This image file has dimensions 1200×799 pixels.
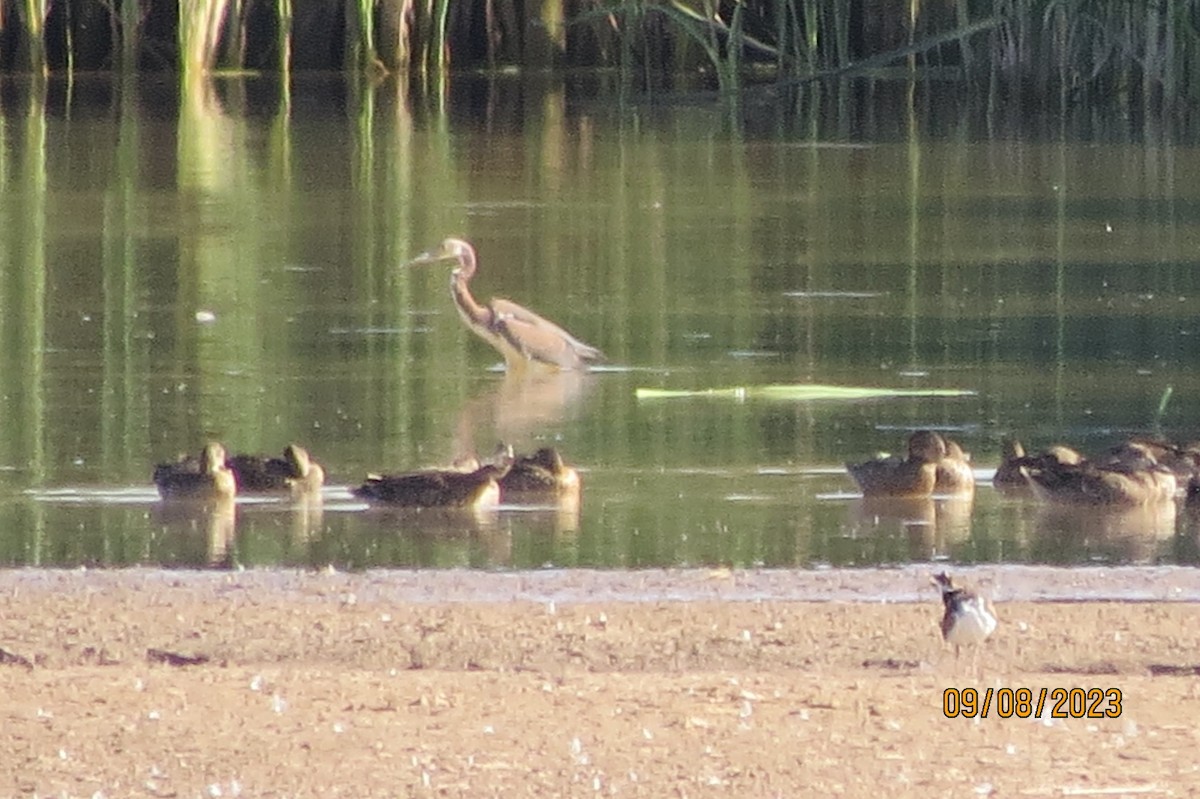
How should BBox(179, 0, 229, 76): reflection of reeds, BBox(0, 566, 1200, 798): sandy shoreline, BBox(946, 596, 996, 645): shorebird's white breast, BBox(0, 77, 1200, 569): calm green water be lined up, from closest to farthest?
BBox(0, 566, 1200, 798): sandy shoreline, BBox(946, 596, 996, 645): shorebird's white breast, BBox(0, 77, 1200, 569): calm green water, BBox(179, 0, 229, 76): reflection of reeds

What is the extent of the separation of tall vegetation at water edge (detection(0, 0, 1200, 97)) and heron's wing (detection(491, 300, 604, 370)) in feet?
48.7

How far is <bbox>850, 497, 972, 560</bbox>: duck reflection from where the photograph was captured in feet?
29.1

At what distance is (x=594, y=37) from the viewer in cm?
3403

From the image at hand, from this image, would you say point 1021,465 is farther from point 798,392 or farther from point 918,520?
point 798,392

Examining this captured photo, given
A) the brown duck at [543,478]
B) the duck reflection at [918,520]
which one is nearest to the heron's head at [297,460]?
the brown duck at [543,478]

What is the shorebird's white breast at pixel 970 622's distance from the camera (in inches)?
271

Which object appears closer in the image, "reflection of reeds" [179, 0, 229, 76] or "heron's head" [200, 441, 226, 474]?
"heron's head" [200, 441, 226, 474]

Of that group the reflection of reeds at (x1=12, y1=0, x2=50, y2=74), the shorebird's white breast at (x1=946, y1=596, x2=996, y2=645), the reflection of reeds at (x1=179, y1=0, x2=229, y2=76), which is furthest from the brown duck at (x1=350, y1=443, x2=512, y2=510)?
the reflection of reeds at (x1=12, y1=0, x2=50, y2=74)

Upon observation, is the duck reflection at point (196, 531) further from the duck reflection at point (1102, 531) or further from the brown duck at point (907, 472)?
the duck reflection at point (1102, 531)

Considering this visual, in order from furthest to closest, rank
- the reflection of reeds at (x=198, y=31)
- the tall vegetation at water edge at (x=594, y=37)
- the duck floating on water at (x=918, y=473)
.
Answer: the reflection of reeds at (x=198, y=31) → the tall vegetation at water edge at (x=594, y=37) → the duck floating on water at (x=918, y=473)

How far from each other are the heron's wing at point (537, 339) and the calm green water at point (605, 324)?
0.16 metres
